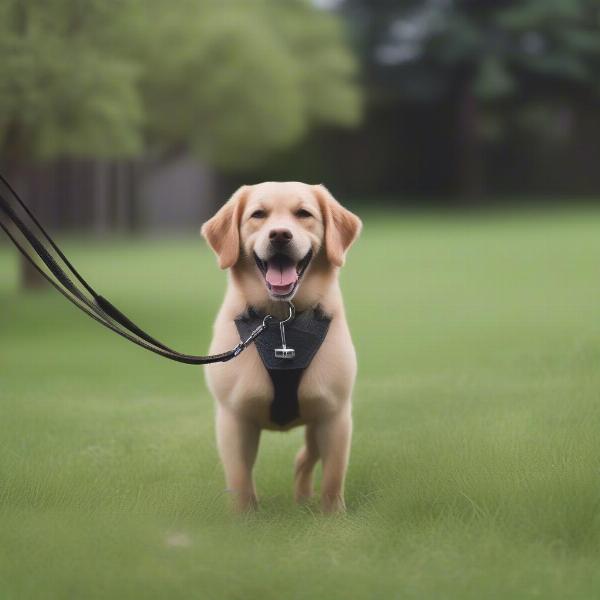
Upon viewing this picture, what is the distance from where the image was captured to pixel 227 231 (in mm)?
3617

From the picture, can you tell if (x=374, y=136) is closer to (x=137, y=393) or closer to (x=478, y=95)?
(x=478, y=95)

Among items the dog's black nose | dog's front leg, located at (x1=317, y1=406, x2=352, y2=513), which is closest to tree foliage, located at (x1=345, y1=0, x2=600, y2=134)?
dog's front leg, located at (x1=317, y1=406, x2=352, y2=513)

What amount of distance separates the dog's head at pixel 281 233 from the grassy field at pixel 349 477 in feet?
2.70

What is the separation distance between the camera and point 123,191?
20.9m

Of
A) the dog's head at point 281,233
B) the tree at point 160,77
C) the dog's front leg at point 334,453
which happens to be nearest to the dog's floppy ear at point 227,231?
the dog's head at point 281,233

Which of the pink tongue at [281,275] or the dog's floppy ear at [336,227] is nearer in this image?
the pink tongue at [281,275]

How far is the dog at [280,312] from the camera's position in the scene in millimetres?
3523

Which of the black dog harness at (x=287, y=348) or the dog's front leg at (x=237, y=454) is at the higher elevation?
the black dog harness at (x=287, y=348)

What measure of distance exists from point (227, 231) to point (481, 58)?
26.9 meters

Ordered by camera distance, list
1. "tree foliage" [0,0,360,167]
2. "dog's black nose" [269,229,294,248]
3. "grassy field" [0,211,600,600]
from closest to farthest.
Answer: "grassy field" [0,211,600,600] < "dog's black nose" [269,229,294,248] < "tree foliage" [0,0,360,167]

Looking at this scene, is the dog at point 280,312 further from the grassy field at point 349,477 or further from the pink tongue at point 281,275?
the grassy field at point 349,477

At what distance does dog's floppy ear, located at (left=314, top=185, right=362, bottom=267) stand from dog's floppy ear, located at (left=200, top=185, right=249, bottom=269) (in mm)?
283

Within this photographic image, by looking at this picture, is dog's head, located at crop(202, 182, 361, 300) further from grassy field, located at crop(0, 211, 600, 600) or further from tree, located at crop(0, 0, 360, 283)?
tree, located at crop(0, 0, 360, 283)

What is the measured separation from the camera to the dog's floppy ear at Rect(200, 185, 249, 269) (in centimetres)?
359
